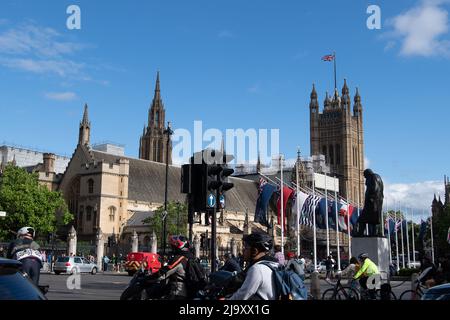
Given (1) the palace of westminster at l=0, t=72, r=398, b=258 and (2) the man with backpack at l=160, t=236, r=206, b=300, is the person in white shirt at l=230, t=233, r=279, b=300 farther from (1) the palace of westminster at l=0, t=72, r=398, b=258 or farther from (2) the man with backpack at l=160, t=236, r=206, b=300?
(1) the palace of westminster at l=0, t=72, r=398, b=258

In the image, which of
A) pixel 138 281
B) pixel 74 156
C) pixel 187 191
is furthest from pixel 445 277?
pixel 74 156

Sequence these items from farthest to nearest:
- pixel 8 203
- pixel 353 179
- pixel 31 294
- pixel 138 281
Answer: pixel 353 179
pixel 8 203
pixel 138 281
pixel 31 294

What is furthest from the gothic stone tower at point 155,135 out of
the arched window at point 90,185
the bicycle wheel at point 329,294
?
the bicycle wheel at point 329,294

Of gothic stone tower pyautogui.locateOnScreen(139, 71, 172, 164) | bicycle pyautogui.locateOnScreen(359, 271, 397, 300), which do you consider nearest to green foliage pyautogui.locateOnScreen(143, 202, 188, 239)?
gothic stone tower pyautogui.locateOnScreen(139, 71, 172, 164)

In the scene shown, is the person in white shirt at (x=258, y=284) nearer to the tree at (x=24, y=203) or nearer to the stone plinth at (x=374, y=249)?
the stone plinth at (x=374, y=249)

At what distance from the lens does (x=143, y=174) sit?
78.4m

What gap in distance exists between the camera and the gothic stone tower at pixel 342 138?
123 m

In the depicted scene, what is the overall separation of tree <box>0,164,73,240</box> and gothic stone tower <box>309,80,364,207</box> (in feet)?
249

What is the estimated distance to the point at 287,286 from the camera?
520cm

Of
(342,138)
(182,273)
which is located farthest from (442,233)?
(182,273)

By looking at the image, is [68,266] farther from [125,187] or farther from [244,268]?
[125,187]

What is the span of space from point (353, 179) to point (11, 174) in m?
83.7

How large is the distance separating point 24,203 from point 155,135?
4768cm
